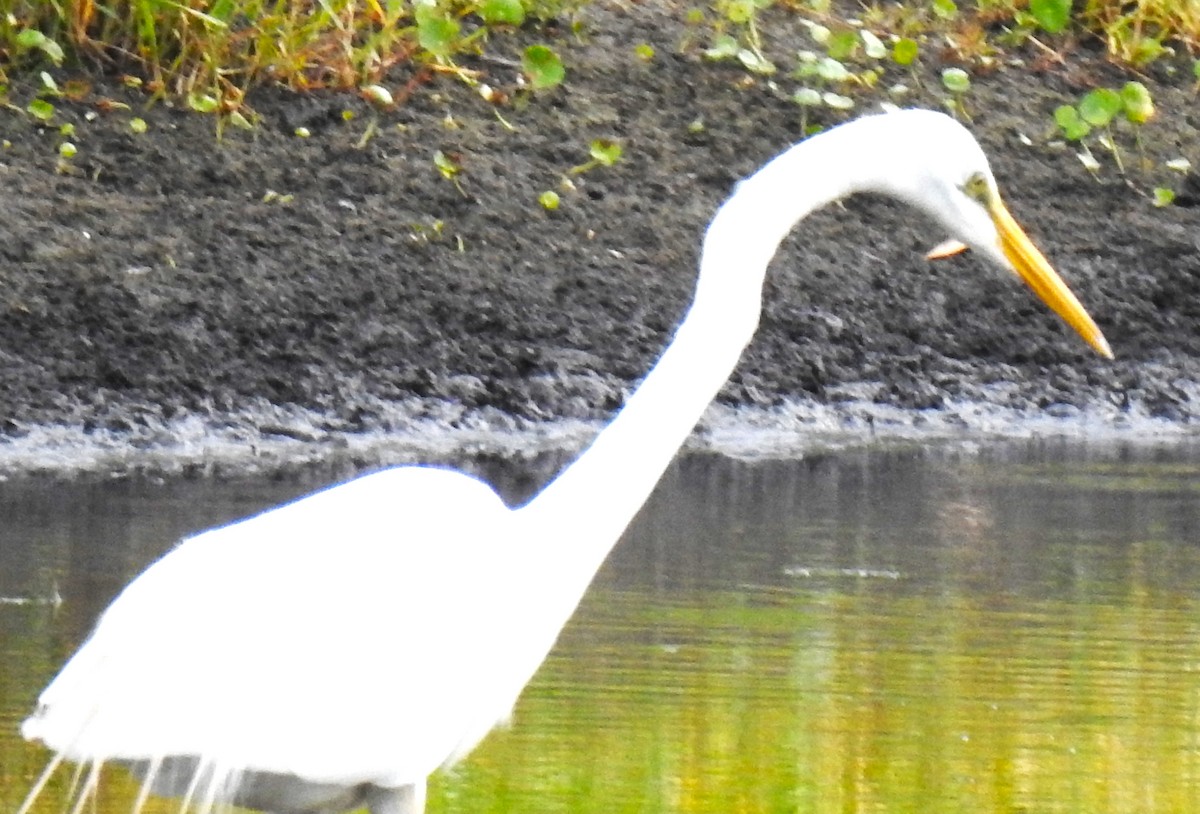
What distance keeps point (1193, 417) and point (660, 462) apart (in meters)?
4.79

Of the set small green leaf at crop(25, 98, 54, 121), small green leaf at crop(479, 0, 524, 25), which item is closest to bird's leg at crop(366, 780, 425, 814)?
small green leaf at crop(25, 98, 54, 121)

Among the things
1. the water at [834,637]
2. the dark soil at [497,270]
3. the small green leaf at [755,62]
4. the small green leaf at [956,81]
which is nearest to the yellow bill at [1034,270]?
the water at [834,637]

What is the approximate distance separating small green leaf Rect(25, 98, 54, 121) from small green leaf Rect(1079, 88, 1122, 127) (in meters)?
3.81

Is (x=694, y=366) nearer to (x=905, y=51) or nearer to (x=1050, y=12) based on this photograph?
(x=905, y=51)

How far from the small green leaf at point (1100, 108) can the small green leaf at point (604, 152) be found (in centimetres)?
185

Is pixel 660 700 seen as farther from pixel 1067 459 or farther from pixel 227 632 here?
pixel 1067 459

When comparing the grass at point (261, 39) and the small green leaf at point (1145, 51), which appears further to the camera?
the small green leaf at point (1145, 51)

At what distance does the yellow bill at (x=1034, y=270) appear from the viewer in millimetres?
4328

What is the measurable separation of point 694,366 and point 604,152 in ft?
16.9

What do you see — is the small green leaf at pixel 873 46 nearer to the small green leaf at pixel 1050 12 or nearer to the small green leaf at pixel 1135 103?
the small green leaf at pixel 1050 12

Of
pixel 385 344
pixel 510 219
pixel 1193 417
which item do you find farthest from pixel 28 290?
pixel 1193 417

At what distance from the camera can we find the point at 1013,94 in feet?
33.5

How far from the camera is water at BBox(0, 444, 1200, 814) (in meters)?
4.62

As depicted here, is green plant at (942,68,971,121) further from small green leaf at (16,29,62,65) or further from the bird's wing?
the bird's wing
